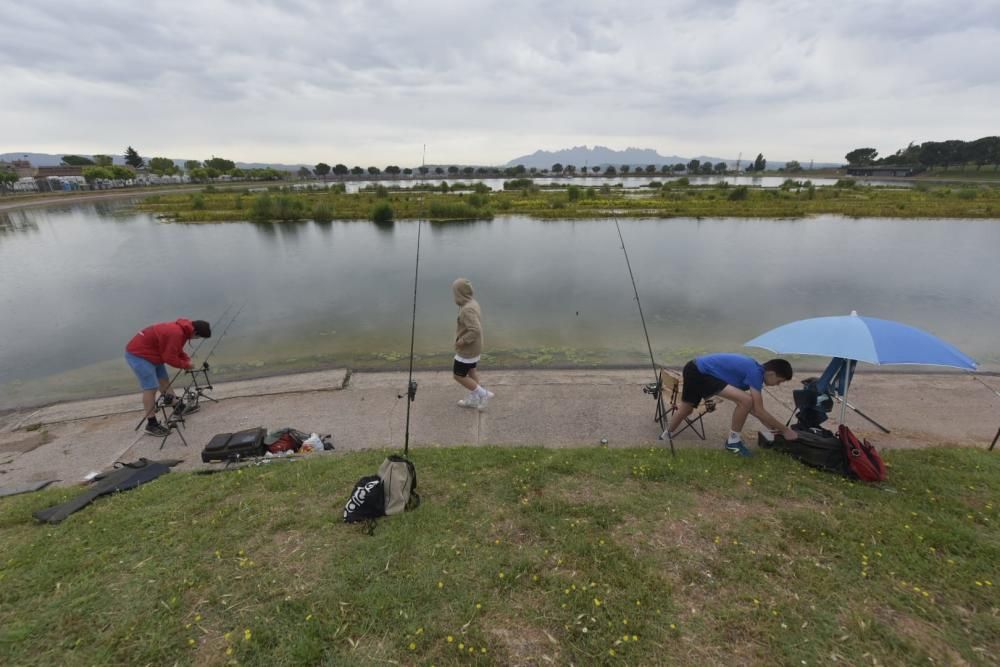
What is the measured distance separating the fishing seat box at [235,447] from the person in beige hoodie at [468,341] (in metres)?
2.78

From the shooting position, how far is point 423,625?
9.44 feet

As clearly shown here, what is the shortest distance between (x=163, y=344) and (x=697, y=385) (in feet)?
24.5

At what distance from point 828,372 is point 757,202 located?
43520 millimetres

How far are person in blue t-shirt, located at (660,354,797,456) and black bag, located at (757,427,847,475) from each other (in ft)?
0.39

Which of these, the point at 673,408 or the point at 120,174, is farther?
the point at 120,174

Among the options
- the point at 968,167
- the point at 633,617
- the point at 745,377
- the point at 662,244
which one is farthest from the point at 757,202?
the point at 968,167

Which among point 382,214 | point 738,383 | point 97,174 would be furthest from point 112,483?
point 97,174

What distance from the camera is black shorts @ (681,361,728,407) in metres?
5.14

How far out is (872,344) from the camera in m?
4.41

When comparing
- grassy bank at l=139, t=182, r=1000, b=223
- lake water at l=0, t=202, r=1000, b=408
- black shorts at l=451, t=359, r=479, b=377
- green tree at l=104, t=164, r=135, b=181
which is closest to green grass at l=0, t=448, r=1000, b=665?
black shorts at l=451, t=359, r=479, b=377

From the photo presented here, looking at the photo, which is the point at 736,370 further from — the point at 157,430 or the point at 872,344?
the point at 157,430

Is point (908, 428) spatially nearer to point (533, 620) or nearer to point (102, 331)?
point (533, 620)

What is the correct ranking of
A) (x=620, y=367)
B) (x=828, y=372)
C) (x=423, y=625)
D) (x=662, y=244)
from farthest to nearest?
(x=662, y=244) < (x=620, y=367) < (x=828, y=372) < (x=423, y=625)

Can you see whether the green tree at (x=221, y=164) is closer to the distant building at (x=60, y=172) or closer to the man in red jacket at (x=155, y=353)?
the distant building at (x=60, y=172)
